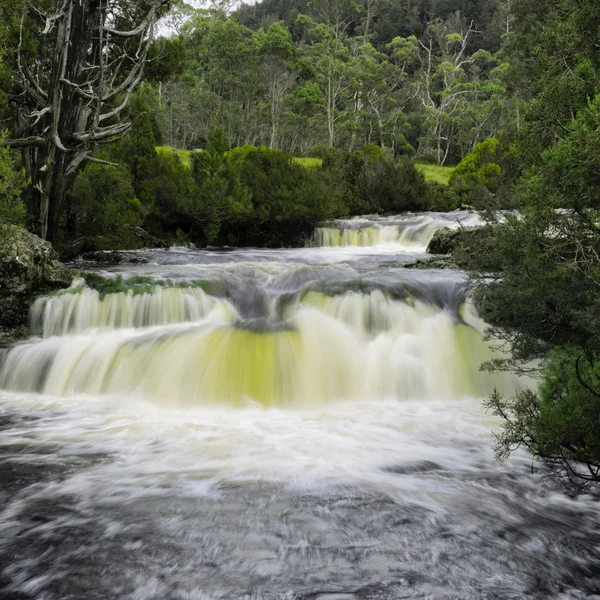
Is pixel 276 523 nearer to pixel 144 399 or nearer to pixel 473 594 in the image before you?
pixel 473 594

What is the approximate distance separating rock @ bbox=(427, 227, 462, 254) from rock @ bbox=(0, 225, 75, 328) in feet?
29.3

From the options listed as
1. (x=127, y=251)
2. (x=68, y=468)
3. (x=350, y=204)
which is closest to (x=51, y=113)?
(x=127, y=251)

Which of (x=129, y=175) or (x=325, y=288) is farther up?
(x=129, y=175)

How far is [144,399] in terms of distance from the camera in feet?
23.0

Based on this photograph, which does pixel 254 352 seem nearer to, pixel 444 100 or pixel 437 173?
pixel 437 173

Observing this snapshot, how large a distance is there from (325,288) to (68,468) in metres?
5.20

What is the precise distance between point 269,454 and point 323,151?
98.3ft

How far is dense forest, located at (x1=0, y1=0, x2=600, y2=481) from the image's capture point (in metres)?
4.67

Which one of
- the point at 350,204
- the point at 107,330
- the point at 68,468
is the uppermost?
the point at 350,204

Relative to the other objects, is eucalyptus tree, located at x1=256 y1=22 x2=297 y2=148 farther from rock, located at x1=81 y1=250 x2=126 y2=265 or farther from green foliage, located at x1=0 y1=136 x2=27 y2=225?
green foliage, located at x1=0 y1=136 x2=27 y2=225

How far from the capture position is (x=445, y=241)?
1451cm

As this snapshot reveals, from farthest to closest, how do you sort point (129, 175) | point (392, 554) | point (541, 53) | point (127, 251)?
point (129, 175) < point (127, 251) < point (541, 53) < point (392, 554)

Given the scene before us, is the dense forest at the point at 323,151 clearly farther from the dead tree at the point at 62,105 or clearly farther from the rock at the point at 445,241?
the rock at the point at 445,241

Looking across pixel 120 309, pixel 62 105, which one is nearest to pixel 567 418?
pixel 120 309
